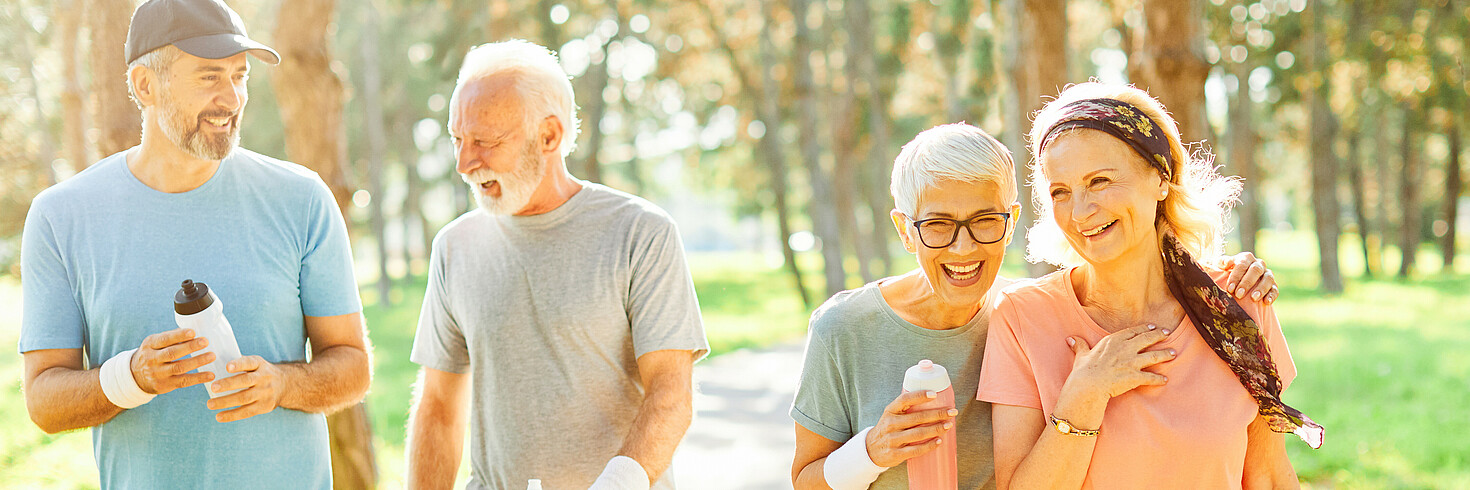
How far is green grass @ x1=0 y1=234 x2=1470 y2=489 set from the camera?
24.8ft

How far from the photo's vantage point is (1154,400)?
7.38ft

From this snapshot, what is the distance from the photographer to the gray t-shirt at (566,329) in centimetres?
289

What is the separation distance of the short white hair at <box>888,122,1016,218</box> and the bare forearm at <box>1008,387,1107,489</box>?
0.49 meters

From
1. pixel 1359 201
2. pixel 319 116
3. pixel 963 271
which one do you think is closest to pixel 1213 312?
pixel 963 271

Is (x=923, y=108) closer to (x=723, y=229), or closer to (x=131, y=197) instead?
(x=131, y=197)

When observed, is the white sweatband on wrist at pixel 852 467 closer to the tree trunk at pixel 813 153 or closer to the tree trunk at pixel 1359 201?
the tree trunk at pixel 813 153

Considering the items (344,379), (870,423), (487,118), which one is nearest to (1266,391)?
(870,423)

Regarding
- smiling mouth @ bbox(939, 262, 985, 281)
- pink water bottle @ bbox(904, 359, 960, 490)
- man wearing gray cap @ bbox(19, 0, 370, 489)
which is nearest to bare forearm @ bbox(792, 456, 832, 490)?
pink water bottle @ bbox(904, 359, 960, 490)

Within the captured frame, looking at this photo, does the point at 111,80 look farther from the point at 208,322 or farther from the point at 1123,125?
the point at 1123,125

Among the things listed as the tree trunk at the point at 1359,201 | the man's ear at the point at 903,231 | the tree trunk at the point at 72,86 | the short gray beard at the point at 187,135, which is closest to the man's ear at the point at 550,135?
the short gray beard at the point at 187,135

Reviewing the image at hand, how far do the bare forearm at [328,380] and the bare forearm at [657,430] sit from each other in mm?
793

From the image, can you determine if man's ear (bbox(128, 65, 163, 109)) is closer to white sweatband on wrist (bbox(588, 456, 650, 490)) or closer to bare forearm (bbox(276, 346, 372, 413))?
bare forearm (bbox(276, 346, 372, 413))

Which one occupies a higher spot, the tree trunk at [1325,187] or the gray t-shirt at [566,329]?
the gray t-shirt at [566,329]

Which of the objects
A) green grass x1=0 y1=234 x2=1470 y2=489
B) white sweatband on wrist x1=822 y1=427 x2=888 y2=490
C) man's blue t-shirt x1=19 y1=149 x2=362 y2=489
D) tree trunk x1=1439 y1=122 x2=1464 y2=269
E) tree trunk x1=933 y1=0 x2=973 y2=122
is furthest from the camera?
tree trunk x1=1439 y1=122 x2=1464 y2=269
